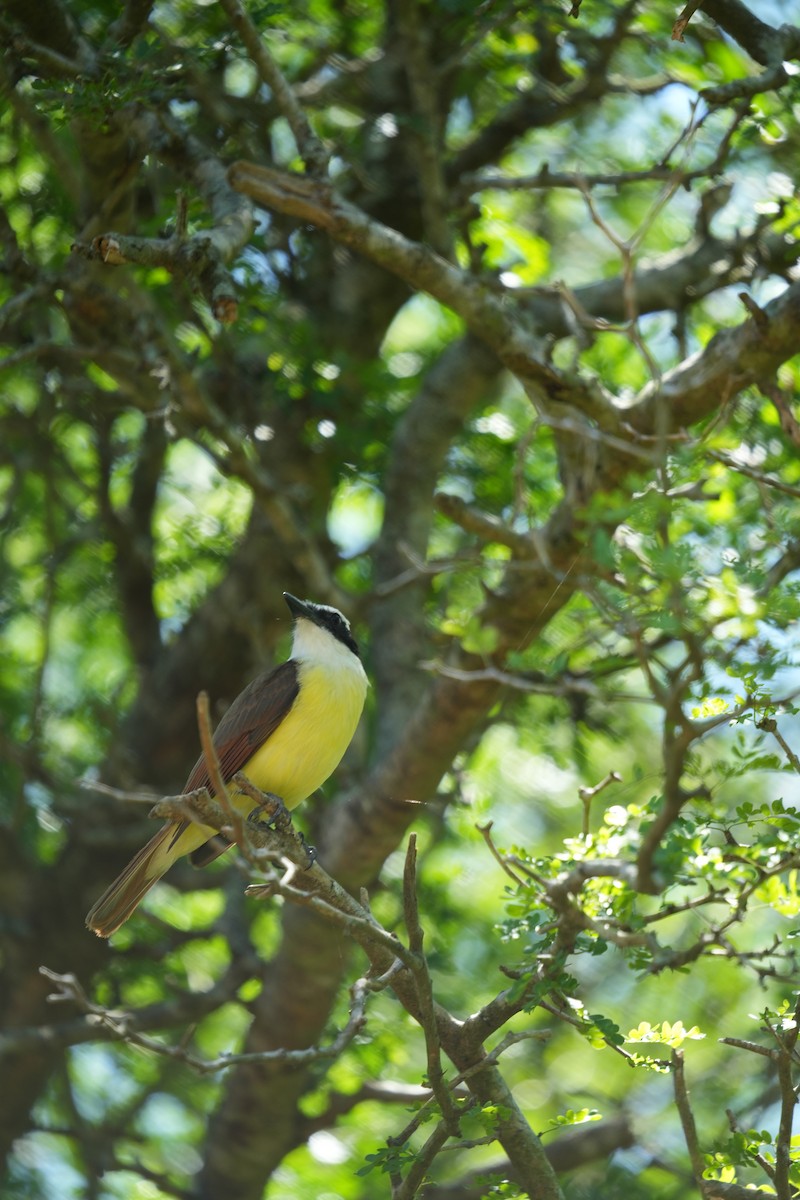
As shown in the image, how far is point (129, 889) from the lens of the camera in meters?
5.34

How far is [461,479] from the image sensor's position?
322 inches

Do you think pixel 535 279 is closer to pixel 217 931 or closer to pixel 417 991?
pixel 217 931

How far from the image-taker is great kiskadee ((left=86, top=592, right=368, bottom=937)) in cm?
544

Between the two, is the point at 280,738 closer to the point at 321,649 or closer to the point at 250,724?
the point at 250,724

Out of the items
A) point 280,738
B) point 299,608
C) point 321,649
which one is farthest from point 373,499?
point 280,738

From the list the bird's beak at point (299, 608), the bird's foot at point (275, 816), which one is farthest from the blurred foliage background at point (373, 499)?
the bird's foot at point (275, 816)

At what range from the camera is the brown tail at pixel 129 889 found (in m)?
5.27

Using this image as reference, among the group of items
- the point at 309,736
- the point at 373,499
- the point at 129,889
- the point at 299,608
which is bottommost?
the point at 129,889

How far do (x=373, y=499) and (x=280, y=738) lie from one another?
14.8 feet

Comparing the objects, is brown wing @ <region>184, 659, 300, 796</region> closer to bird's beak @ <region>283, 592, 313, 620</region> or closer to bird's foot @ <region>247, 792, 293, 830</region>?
bird's foot @ <region>247, 792, 293, 830</region>

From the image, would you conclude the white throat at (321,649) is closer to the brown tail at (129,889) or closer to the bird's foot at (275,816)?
the bird's foot at (275,816)

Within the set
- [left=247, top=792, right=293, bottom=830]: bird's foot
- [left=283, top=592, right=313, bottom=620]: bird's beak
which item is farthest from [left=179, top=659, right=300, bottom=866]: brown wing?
[left=283, top=592, right=313, bottom=620]: bird's beak

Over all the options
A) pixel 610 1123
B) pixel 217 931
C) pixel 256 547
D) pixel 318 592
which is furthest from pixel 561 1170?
pixel 256 547

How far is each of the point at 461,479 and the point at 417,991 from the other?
16.3 ft
